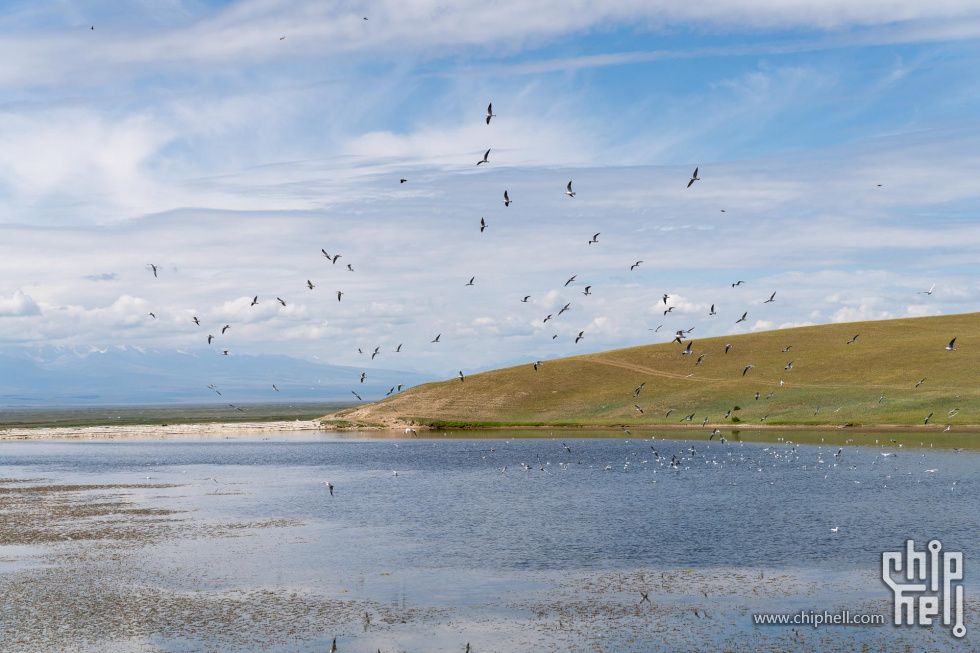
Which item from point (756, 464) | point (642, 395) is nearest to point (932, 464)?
point (756, 464)

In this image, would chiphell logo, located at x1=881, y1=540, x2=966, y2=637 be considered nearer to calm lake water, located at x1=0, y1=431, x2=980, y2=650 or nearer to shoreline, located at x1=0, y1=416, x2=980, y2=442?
calm lake water, located at x1=0, y1=431, x2=980, y2=650

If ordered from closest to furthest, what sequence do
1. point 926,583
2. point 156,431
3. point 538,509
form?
point 926,583, point 538,509, point 156,431

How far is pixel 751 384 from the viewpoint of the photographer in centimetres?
13712

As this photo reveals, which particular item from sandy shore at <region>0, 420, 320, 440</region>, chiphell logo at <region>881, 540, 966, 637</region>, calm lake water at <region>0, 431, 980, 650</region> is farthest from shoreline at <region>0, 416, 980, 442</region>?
chiphell logo at <region>881, 540, 966, 637</region>

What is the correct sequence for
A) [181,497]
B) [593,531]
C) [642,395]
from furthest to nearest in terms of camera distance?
[642,395]
[181,497]
[593,531]

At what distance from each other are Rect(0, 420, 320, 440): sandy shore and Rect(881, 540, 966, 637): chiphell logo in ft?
397

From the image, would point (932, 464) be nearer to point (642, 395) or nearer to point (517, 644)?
point (517, 644)

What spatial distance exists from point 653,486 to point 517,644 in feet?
116

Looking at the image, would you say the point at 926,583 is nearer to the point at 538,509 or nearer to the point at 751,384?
the point at 538,509

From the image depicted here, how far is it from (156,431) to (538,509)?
4475 inches

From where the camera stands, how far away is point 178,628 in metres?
27.3

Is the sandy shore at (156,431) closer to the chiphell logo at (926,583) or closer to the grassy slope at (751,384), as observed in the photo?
the grassy slope at (751,384)

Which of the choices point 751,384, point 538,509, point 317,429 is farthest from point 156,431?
point 538,509

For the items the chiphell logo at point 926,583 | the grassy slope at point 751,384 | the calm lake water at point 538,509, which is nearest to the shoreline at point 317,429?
the grassy slope at point 751,384
